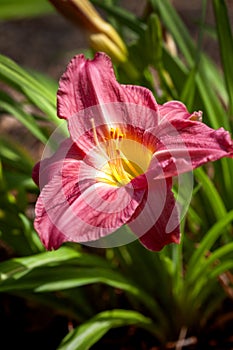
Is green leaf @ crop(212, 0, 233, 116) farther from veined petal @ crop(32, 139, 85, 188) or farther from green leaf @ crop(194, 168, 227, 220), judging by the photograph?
veined petal @ crop(32, 139, 85, 188)

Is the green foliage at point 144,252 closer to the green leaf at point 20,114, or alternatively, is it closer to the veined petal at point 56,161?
Result: the green leaf at point 20,114

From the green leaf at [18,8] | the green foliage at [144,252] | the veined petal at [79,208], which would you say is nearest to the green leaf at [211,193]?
the green foliage at [144,252]

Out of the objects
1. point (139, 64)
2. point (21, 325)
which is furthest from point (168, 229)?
point (21, 325)

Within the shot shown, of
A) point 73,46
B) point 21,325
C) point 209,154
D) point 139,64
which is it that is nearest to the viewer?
point 209,154

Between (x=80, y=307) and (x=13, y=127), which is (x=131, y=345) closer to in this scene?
Result: (x=80, y=307)

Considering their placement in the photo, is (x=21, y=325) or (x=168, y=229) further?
(x=21, y=325)

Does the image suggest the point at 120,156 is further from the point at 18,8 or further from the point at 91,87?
the point at 18,8

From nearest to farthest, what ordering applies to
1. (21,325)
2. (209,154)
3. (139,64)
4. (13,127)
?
(209,154) < (139,64) < (21,325) < (13,127)
